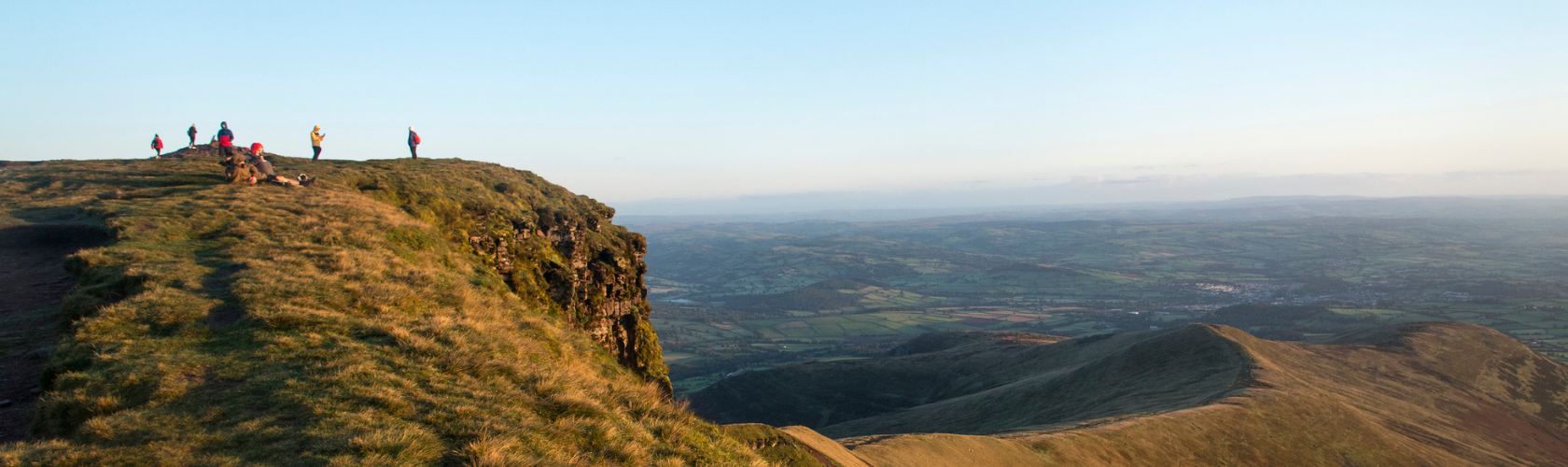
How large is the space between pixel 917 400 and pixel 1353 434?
5999 cm

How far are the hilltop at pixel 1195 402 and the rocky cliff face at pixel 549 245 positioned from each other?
1487 cm

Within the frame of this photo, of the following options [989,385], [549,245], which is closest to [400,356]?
[549,245]

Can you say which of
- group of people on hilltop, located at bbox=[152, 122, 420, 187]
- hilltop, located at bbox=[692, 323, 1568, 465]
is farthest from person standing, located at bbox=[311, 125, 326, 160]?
hilltop, located at bbox=[692, 323, 1568, 465]

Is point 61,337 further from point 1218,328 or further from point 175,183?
point 1218,328

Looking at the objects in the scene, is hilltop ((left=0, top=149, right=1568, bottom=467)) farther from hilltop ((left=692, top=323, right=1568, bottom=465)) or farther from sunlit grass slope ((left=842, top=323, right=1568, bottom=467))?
hilltop ((left=692, top=323, right=1568, bottom=465))

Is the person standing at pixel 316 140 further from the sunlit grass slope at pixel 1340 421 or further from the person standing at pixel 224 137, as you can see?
the sunlit grass slope at pixel 1340 421

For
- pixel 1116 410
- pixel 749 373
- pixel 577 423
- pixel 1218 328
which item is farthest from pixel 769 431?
pixel 749 373

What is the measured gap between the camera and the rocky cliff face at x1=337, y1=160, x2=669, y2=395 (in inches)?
1139

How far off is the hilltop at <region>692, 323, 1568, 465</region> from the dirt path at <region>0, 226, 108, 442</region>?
23615 millimetres

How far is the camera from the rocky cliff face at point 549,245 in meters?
28.9

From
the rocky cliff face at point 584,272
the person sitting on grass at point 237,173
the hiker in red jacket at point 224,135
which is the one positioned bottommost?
the rocky cliff face at point 584,272

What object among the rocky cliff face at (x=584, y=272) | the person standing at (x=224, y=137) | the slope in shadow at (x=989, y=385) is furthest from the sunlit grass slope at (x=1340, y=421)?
the person standing at (x=224, y=137)

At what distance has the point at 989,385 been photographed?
95438mm

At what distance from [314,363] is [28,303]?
11191mm
